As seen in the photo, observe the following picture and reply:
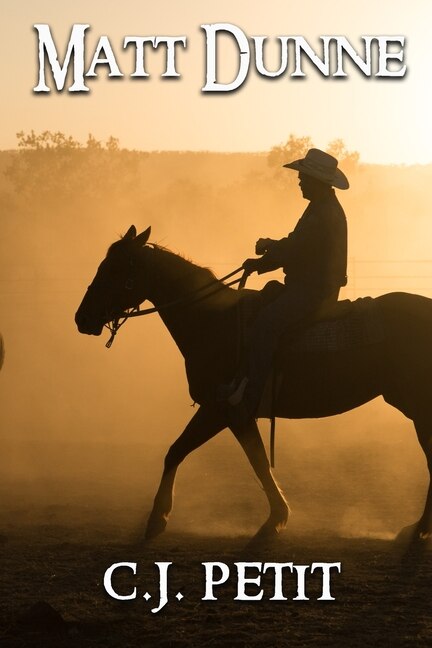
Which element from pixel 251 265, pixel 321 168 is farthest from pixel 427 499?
pixel 321 168

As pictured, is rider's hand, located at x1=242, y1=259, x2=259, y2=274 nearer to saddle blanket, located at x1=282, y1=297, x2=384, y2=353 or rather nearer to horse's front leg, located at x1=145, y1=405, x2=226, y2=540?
saddle blanket, located at x1=282, y1=297, x2=384, y2=353

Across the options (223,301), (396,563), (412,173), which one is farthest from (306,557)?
(412,173)

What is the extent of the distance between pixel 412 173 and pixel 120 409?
177m

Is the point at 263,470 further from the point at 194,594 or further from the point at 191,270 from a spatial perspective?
the point at 194,594

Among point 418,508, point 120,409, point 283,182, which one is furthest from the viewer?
point 283,182

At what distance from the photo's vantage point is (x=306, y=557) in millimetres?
8102

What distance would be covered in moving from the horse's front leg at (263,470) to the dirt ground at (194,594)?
128mm

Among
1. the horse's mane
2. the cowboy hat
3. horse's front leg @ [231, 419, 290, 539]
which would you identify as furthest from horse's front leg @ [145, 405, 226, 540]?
the cowboy hat

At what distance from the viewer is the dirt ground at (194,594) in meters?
6.32

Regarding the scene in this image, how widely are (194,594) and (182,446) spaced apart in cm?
200

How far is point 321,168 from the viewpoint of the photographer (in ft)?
28.8

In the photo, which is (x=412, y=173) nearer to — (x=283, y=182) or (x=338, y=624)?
(x=283, y=182)

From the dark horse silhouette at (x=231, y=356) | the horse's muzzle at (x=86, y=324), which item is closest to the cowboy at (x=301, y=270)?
the dark horse silhouette at (x=231, y=356)

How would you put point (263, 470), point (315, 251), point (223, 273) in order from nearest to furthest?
point (315, 251), point (263, 470), point (223, 273)
